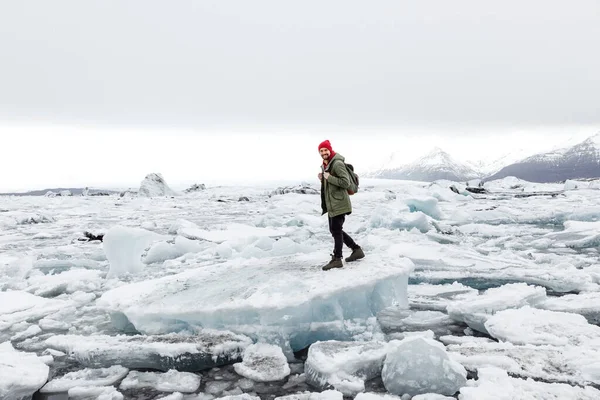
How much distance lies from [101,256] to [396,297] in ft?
19.2

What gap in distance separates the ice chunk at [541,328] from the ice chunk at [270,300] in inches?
34.4

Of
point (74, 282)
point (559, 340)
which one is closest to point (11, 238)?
point (74, 282)

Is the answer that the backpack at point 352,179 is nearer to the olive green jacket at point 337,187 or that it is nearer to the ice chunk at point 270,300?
the olive green jacket at point 337,187

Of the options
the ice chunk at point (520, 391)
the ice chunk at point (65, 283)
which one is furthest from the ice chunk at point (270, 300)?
the ice chunk at point (65, 283)

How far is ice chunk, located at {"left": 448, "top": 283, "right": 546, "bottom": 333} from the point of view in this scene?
3.61 meters

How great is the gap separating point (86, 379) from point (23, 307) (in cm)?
215

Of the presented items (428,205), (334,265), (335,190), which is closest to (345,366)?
(334,265)

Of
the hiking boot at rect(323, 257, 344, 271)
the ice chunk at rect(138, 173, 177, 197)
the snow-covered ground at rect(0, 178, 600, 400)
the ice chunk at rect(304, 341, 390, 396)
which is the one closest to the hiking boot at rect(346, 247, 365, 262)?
the snow-covered ground at rect(0, 178, 600, 400)

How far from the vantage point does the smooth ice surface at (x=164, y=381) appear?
106 inches

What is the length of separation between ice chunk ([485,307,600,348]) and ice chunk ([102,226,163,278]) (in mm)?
4317

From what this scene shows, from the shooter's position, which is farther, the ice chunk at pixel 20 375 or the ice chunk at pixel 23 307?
the ice chunk at pixel 23 307

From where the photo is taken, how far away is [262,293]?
351 centimetres

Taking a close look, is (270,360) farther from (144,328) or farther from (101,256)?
(101,256)

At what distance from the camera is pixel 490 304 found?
3.77 metres
